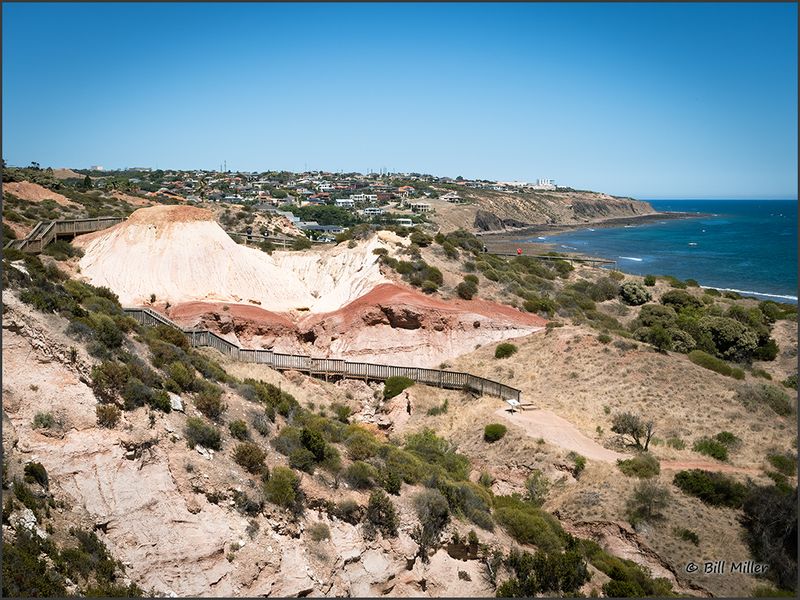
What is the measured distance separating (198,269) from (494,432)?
25.1 m

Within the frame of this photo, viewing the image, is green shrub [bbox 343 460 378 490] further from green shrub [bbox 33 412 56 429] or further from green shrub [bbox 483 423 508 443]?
green shrub [bbox 483 423 508 443]

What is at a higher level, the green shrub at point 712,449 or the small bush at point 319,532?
the small bush at point 319,532

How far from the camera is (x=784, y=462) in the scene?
2162cm

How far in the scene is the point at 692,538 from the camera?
58.5 feet

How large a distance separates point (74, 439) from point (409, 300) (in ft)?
84.5

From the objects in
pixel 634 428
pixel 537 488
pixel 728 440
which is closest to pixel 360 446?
pixel 537 488

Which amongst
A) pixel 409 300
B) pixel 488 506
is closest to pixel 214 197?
pixel 409 300

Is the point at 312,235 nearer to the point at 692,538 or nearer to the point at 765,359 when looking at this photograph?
the point at 765,359

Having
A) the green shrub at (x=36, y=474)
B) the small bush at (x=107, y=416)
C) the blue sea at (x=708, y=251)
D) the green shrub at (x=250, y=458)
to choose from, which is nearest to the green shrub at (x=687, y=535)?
the green shrub at (x=250, y=458)

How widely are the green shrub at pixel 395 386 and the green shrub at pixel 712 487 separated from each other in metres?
14.2

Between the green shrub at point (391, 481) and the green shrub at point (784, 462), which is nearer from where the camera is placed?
the green shrub at point (391, 481)

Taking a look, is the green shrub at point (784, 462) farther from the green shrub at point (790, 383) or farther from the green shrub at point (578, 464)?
the green shrub at point (790, 383)

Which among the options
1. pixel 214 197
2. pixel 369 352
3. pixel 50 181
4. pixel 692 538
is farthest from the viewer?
pixel 214 197

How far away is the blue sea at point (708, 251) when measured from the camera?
82.9 m
